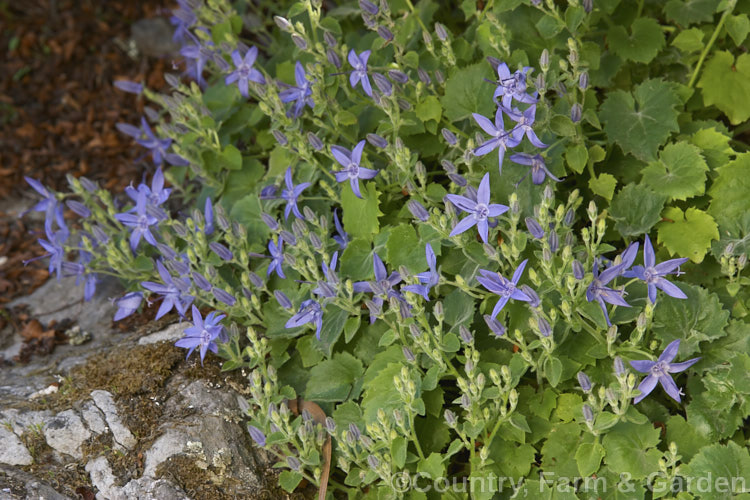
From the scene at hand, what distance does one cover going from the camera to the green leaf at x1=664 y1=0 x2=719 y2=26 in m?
3.63

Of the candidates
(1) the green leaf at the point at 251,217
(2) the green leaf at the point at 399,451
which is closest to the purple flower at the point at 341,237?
(1) the green leaf at the point at 251,217

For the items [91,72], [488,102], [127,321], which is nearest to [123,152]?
[91,72]

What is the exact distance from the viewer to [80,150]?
5340 mm

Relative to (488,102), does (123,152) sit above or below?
below

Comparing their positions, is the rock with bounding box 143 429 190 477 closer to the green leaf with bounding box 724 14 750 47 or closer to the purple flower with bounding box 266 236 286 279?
the purple flower with bounding box 266 236 286 279

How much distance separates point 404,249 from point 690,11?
6.11 feet

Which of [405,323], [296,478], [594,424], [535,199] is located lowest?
[296,478]

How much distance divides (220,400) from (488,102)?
1761 millimetres

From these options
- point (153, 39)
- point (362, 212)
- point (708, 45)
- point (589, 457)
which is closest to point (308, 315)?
point (362, 212)

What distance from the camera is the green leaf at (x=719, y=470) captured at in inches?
105

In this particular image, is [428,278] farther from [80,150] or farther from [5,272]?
[80,150]

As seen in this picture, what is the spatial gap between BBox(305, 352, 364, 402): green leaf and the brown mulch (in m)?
2.32

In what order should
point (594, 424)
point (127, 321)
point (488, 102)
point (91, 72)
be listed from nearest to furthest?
1. point (594, 424)
2. point (488, 102)
3. point (127, 321)
4. point (91, 72)

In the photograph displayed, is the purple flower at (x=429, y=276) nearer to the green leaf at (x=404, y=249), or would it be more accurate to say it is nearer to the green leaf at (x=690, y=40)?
the green leaf at (x=404, y=249)
